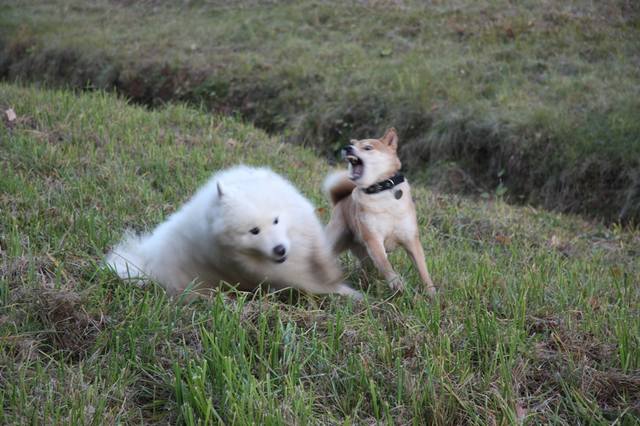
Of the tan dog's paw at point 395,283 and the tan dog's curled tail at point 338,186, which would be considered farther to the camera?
the tan dog's curled tail at point 338,186

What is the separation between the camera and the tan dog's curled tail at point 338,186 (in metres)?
4.53

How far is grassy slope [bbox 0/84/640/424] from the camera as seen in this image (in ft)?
9.18

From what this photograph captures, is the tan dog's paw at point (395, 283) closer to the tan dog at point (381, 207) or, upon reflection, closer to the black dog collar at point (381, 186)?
the tan dog at point (381, 207)

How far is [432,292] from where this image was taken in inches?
152

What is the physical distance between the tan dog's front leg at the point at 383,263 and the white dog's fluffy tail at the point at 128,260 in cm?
125

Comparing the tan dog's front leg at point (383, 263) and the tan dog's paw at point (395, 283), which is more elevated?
the tan dog's front leg at point (383, 263)

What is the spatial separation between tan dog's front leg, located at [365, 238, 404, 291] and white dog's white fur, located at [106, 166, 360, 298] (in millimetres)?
205

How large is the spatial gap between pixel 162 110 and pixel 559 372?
23.4ft

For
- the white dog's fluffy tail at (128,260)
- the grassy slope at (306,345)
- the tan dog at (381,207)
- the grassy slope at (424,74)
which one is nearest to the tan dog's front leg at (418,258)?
the tan dog at (381,207)

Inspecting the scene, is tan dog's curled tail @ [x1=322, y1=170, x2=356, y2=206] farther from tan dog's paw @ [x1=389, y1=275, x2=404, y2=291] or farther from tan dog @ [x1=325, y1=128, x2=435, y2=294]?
tan dog's paw @ [x1=389, y1=275, x2=404, y2=291]

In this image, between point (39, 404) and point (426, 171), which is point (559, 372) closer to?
point (39, 404)

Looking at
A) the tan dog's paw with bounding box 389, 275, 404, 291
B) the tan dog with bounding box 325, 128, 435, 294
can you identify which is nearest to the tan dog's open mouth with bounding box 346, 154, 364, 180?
the tan dog with bounding box 325, 128, 435, 294

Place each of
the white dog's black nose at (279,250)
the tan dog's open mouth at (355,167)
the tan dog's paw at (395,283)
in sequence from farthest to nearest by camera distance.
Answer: the tan dog's open mouth at (355,167) < the tan dog's paw at (395,283) < the white dog's black nose at (279,250)

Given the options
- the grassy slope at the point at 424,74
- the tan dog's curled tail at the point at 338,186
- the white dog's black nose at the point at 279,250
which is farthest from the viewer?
the grassy slope at the point at 424,74
